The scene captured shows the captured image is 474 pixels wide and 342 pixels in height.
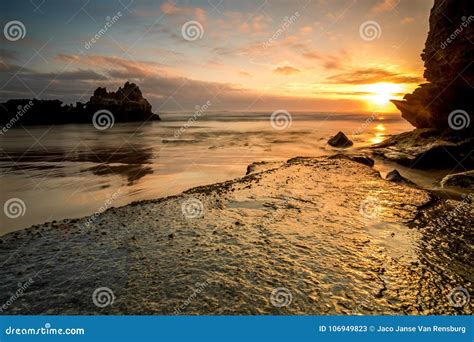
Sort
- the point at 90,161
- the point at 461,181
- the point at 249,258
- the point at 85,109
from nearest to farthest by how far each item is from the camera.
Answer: the point at 249,258, the point at 461,181, the point at 90,161, the point at 85,109

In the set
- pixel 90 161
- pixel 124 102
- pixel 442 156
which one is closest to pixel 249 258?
pixel 442 156

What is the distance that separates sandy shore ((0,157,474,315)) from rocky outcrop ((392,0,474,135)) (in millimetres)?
12485

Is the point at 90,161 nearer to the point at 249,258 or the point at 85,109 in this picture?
the point at 249,258

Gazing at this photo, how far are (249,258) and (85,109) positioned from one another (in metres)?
62.6

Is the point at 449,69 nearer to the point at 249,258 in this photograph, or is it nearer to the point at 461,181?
the point at 461,181

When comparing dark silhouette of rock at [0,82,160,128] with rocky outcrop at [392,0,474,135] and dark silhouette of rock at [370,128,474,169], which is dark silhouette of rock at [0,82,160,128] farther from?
rocky outcrop at [392,0,474,135]

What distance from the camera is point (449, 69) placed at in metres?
16.9

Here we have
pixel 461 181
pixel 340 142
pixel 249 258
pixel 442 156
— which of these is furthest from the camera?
pixel 340 142

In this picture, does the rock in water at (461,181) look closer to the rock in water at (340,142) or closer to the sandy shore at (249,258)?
the sandy shore at (249,258)

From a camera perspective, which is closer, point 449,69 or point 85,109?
point 449,69

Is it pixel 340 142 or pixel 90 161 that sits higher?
pixel 340 142

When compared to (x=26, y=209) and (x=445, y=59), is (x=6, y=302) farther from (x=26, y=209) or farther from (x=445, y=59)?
(x=445, y=59)

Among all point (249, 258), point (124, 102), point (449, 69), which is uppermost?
point (124, 102)

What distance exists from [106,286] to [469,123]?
20.8 meters
